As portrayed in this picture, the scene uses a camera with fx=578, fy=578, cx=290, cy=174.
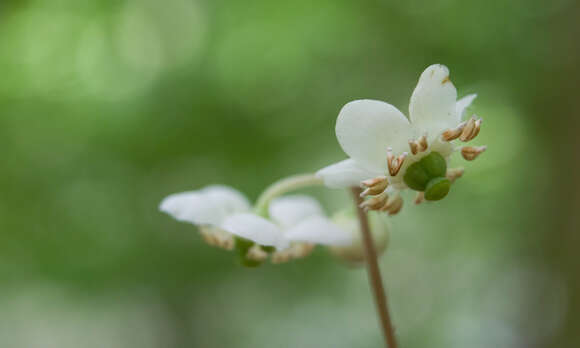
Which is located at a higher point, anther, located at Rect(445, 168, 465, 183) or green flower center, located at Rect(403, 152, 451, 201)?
anther, located at Rect(445, 168, 465, 183)

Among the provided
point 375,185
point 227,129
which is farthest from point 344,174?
point 227,129

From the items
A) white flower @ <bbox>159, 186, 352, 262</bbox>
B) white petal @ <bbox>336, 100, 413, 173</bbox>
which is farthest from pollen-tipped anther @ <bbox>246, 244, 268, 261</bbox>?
white petal @ <bbox>336, 100, 413, 173</bbox>

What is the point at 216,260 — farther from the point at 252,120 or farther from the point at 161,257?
the point at 252,120

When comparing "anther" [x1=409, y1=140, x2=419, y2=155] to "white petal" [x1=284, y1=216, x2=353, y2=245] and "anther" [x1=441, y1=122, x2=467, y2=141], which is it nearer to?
"anther" [x1=441, y1=122, x2=467, y2=141]

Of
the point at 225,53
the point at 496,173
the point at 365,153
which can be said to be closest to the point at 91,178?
the point at 225,53

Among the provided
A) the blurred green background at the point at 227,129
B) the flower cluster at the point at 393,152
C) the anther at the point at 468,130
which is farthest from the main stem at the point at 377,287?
the blurred green background at the point at 227,129

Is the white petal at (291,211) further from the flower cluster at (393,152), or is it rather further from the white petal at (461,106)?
the white petal at (461,106)

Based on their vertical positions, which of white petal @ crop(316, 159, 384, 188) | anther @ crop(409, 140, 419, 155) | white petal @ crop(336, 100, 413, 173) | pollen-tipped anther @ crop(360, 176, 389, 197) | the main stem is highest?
white petal @ crop(336, 100, 413, 173)
